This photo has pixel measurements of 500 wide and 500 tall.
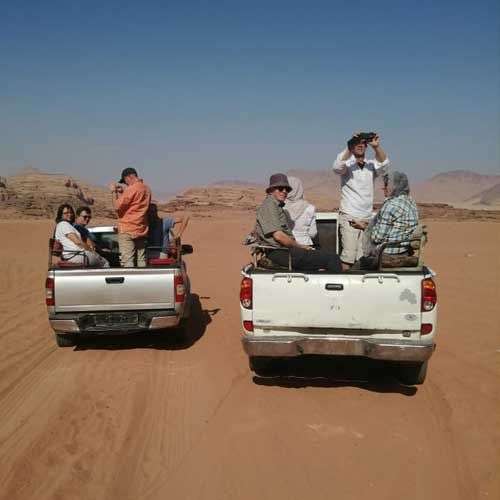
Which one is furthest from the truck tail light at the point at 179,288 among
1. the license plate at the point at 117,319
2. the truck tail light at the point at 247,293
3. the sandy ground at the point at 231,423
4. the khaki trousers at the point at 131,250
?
the truck tail light at the point at 247,293

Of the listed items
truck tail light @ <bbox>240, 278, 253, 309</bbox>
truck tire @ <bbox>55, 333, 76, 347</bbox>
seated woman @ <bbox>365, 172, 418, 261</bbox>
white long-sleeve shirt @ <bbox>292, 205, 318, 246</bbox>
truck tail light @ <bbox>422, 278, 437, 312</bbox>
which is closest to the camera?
truck tail light @ <bbox>422, 278, 437, 312</bbox>

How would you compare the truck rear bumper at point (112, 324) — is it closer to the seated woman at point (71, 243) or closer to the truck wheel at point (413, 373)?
the seated woman at point (71, 243)

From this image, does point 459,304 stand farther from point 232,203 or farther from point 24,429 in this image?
point 232,203

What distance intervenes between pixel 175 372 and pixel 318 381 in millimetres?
1732

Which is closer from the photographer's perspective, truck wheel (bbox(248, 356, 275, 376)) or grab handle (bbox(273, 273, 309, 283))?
grab handle (bbox(273, 273, 309, 283))

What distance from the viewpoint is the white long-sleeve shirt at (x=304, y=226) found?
6.67 m

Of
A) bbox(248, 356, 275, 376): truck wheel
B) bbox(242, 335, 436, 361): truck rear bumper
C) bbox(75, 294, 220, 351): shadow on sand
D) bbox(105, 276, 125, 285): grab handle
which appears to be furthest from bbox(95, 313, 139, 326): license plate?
bbox(242, 335, 436, 361): truck rear bumper

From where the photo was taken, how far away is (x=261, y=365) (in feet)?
19.9

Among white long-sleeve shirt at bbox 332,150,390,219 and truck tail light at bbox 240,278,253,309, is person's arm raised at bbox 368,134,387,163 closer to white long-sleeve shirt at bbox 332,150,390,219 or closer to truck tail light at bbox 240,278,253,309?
white long-sleeve shirt at bbox 332,150,390,219

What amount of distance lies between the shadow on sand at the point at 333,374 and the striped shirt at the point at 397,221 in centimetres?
151

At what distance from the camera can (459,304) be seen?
10.5 metres

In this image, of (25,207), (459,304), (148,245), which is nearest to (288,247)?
(148,245)

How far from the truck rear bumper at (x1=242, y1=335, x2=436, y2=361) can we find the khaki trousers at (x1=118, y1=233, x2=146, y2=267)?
9.83 ft

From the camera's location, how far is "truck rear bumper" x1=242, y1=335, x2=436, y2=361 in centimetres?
506
